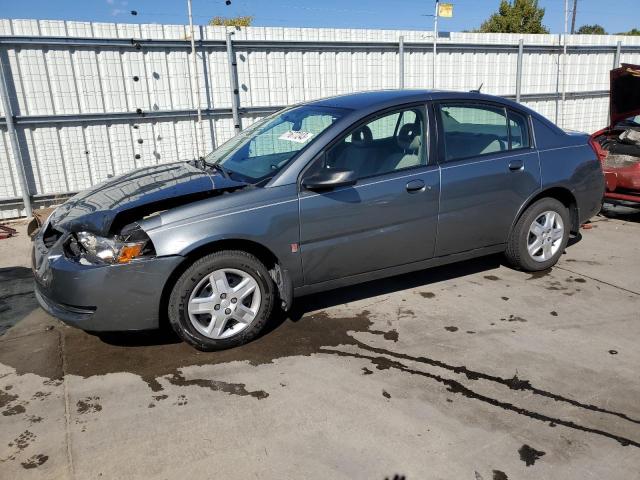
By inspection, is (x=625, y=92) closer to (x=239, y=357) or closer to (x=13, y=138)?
(x=239, y=357)

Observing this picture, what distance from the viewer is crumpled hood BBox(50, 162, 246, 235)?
3.41 meters

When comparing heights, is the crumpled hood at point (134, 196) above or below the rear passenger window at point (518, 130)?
below

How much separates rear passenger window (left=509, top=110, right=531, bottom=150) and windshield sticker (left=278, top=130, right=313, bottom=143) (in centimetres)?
187

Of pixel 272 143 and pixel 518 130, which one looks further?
pixel 518 130

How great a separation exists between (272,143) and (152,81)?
14.9ft

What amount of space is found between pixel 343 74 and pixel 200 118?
2.68 m

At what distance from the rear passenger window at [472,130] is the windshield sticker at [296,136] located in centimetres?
112

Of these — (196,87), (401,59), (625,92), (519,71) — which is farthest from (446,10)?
(196,87)

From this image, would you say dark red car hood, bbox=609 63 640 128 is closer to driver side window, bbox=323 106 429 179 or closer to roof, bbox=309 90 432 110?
roof, bbox=309 90 432 110

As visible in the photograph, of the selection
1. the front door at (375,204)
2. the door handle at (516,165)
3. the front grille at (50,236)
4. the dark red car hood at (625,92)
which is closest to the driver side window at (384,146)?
the front door at (375,204)

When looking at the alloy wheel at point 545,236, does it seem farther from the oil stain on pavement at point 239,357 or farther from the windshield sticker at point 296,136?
the windshield sticker at point 296,136

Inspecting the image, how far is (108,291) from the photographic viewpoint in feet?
10.6

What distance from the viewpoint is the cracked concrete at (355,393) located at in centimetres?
254

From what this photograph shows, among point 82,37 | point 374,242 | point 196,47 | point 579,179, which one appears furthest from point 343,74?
point 374,242
